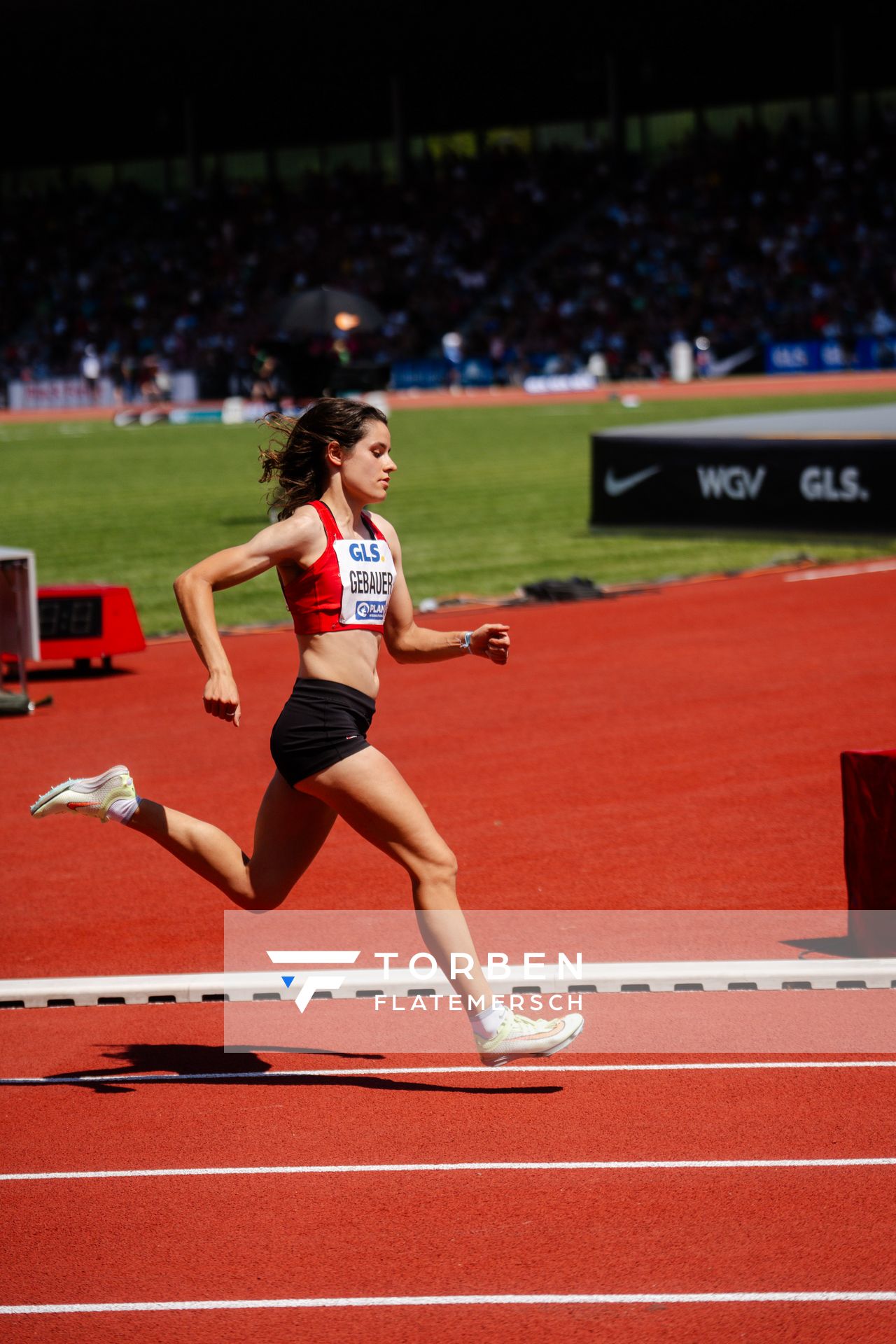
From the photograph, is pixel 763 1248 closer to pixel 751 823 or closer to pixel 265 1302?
pixel 265 1302

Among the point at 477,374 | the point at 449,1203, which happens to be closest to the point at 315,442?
the point at 449,1203

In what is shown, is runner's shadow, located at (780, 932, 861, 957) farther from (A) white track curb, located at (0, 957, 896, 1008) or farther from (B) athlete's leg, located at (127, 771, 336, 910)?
(B) athlete's leg, located at (127, 771, 336, 910)

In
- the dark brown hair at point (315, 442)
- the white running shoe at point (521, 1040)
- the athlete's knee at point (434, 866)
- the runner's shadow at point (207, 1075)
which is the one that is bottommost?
the runner's shadow at point (207, 1075)

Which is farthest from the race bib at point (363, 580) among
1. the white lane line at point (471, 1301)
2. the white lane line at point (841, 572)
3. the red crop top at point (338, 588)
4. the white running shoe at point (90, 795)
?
the white lane line at point (841, 572)

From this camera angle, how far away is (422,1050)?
5508 millimetres

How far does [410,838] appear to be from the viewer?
16.5 feet

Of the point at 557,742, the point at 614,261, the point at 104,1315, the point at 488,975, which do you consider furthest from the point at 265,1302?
the point at 614,261

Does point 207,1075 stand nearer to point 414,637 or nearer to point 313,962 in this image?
point 313,962

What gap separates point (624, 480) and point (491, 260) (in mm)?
42991

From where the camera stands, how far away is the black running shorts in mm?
5004

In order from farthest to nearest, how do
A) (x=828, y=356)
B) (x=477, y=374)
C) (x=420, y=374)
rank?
(x=420, y=374) → (x=477, y=374) → (x=828, y=356)

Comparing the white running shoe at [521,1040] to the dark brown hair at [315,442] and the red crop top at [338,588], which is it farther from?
the dark brown hair at [315,442]

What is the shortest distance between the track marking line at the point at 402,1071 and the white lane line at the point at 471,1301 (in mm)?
1413

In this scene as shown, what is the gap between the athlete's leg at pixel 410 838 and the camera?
4.98 meters
